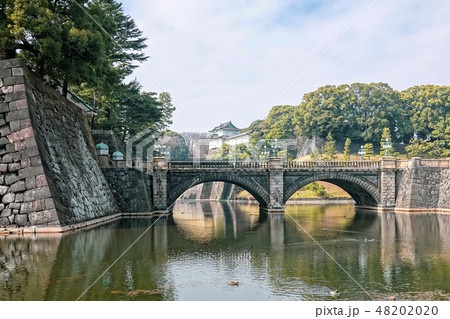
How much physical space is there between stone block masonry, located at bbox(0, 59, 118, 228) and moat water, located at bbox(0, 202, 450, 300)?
5.78ft

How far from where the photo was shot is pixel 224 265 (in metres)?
17.1

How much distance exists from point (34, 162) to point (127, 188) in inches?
596

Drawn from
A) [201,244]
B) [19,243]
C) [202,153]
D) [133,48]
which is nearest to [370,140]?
[202,153]

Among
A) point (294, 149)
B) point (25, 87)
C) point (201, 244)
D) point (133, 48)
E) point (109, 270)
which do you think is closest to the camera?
point (109, 270)

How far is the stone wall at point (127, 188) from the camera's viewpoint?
37719 mm

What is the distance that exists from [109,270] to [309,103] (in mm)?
87147

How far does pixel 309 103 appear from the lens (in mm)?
97000

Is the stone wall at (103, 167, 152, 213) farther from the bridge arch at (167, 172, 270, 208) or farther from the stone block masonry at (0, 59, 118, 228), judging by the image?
the stone block masonry at (0, 59, 118, 228)

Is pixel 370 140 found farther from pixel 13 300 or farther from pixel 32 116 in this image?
pixel 13 300

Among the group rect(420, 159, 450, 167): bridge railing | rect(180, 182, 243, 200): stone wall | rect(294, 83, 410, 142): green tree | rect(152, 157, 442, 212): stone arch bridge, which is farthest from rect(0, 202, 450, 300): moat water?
rect(294, 83, 410, 142): green tree

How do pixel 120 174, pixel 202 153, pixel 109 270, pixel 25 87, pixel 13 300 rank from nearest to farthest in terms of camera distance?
1. pixel 13 300
2. pixel 109 270
3. pixel 25 87
4. pixel 120 174
5. pixel 202 153

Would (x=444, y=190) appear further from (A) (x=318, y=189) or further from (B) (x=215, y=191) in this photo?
(B) (x=215, y=191)

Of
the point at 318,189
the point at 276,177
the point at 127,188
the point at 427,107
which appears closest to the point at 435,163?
the point at 276,177

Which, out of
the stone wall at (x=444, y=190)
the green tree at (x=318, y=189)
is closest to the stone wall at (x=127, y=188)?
the stone wall at (x=444, y=190)
